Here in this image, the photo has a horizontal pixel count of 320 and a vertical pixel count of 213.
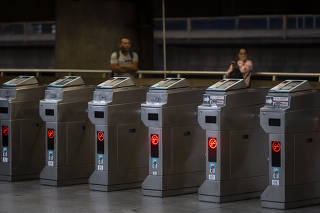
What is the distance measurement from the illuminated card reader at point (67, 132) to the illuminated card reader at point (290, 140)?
310 centimetres

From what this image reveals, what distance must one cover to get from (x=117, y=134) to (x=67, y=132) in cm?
92

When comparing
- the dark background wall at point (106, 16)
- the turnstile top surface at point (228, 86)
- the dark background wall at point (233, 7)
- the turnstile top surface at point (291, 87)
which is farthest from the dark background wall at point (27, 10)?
the turnstile top surface at point (291, 87)

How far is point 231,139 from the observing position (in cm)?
1067

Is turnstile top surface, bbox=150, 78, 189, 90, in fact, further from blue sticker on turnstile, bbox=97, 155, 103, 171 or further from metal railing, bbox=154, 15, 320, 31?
metal railing, bbox=154, 15, 320, 31

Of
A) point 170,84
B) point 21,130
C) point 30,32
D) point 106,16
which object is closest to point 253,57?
point 30,32

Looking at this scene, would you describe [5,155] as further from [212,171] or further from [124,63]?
[212,171]

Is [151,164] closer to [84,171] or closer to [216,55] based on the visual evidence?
[84,171]

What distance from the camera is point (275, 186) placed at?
1025 centimetres

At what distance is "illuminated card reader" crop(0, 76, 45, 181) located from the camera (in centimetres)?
1260

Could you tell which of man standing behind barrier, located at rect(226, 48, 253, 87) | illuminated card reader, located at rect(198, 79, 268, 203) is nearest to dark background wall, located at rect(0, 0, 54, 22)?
man standing behind barrier, located at rect(226, 48, 253, 87)

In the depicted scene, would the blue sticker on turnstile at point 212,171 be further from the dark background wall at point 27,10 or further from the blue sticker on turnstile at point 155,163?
the dark background wall at point 27,10

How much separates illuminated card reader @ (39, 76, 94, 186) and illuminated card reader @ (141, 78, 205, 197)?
4.59 feet

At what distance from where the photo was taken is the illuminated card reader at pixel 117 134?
37.8ft

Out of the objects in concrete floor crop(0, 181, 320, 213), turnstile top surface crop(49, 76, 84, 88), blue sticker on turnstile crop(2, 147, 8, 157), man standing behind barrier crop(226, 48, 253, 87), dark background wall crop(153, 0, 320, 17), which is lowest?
concrete floor crop(0, 181, 320, 213)
